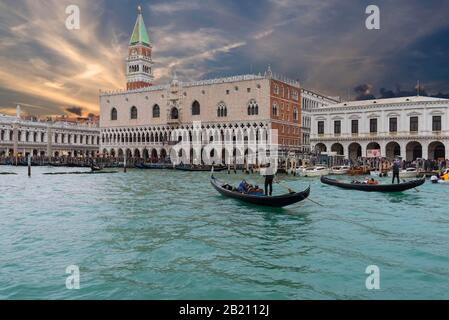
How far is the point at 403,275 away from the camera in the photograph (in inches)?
294

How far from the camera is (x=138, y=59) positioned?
7094 centimetres

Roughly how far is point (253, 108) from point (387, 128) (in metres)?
15.1

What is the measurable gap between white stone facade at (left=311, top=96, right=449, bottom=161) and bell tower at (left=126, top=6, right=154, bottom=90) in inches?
1465

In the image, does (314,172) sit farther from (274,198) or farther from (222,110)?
(274,198)

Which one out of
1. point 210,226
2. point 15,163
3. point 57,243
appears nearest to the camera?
point 57,243

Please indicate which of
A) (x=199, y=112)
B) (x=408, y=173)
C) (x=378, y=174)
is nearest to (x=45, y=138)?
(x=199, y=112)

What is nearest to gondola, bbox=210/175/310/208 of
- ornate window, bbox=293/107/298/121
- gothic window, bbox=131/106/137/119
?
ornate window, bbox=293/107/298/121

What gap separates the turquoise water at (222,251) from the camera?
679cm

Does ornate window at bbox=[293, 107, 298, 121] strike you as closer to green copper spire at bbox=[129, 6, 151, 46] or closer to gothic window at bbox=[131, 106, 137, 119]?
gothic window at bbox=[131, 106, 137, 119]

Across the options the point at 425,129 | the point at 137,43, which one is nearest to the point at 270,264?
the point at 425,129

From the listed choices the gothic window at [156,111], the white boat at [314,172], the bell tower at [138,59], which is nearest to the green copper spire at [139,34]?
the bell tower at [138,59]

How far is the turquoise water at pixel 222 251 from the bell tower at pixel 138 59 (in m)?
57.9
